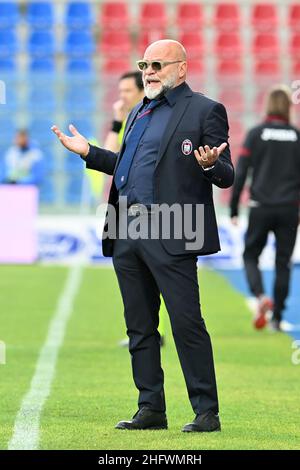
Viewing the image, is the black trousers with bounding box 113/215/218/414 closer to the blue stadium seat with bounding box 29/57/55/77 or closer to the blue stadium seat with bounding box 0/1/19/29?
the blue stadium seat with bounding box 29/57/55/77

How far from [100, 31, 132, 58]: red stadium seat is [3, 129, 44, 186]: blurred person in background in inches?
132

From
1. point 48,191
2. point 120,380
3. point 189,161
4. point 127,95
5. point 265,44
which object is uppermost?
point 265,44

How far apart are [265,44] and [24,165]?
→ 5994 millimetres

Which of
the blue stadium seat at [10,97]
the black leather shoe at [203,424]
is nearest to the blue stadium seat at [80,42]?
the blue stadium seat at [10,97]

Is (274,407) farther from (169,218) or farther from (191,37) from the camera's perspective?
(191,37)

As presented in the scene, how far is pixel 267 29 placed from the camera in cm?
2500

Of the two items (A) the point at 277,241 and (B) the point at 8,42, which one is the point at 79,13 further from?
(A) the point at 277,241

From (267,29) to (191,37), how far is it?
1530mm

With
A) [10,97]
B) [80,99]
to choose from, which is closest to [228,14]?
[80,99]

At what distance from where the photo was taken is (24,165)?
73.5ft

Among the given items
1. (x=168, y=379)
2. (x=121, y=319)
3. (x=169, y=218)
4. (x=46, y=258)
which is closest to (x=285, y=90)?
(x=121, y=319)

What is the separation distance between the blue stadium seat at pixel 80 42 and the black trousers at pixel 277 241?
1294 centimetres

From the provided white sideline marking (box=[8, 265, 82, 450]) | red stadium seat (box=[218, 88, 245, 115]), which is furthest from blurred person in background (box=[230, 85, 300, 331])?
red stadium seat (box=[218, 88, 245, 115])

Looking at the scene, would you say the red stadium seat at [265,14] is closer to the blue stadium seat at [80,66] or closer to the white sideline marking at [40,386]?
the blue stadium seat at [80,66]
